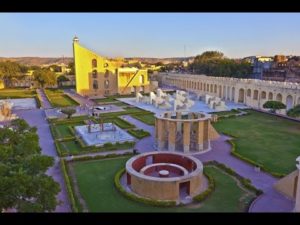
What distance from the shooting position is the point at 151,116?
39469 millimetres

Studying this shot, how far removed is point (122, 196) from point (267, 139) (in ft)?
56.3

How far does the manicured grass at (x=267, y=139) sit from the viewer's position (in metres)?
21.8

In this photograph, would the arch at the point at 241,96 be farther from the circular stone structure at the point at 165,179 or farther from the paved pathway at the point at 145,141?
the circular stone structure at the point at 165,179

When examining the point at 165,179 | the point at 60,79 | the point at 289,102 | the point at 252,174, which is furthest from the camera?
the point at 60,79

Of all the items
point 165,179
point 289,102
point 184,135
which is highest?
point 289,102

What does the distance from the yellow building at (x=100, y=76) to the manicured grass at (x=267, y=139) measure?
32736 millimetres

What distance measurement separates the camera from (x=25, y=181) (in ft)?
33.7

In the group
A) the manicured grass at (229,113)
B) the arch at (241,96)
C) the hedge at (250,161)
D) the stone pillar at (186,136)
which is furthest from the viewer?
the arch at (241,96)

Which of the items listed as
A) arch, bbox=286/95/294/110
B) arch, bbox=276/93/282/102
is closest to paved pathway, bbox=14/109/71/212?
arch, bbox=286/95/294/110

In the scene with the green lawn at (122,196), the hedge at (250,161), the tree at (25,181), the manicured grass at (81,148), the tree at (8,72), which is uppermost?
the tree at (8,72)

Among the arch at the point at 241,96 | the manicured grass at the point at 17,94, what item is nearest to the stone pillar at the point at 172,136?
the arch at the point at 241,96

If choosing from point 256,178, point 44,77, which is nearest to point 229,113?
point 256,178

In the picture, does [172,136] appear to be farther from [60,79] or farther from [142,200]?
[60,79]
